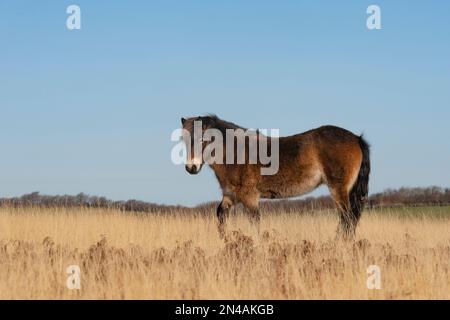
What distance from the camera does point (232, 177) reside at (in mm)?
12938

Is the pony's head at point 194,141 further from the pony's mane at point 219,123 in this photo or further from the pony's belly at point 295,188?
the pony's belly at point 295,188

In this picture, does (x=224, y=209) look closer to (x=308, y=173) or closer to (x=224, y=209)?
(x=224, y=209)

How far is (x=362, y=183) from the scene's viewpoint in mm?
12922

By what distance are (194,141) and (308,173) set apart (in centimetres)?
256

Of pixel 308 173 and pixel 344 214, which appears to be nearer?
pixel 344 214

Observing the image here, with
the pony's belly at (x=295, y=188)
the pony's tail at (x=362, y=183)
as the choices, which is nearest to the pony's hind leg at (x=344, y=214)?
the pony's tail at (x=362, y=183)

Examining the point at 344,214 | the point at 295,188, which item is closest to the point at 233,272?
the point at 344,214

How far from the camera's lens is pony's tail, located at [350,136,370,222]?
12.8 meters

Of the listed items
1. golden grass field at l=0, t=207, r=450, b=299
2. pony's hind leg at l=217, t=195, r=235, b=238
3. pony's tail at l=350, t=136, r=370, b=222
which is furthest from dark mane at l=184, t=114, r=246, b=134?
pony's tail at l=350, t=136, r=370, b=222

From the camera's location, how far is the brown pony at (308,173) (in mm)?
12781

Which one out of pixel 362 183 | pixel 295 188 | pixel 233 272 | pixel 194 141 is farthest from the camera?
pixel 295 188

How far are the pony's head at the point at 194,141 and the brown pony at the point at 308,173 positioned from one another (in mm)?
27

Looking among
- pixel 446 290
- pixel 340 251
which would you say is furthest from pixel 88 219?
pixel 446 290
